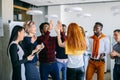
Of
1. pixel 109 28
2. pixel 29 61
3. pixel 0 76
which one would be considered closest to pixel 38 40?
pixel 29 61

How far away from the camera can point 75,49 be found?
2.97 metres

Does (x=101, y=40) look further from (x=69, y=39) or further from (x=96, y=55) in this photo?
(x=69, y=39)

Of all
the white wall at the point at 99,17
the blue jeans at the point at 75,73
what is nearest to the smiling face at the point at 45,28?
the blue jeans at the point at 75,73

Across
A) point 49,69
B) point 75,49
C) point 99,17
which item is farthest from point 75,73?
point 99,17

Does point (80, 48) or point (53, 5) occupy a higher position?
point (53, 5)

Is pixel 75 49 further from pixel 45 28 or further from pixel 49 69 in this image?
pixel 45 28

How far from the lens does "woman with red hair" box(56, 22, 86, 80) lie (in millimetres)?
2965

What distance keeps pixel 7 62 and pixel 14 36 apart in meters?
1.51

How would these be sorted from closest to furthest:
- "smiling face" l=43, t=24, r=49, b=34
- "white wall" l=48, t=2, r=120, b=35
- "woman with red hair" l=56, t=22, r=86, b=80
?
"woman with red hair" l=56, t=22, r=86, b=80, "smiling face" l=43, t=24, r=49, b=34, "white wall" l=48, t=2, r=120, b=35

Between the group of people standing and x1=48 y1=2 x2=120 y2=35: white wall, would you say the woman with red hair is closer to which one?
the group of people standing

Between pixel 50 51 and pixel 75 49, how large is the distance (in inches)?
25.3

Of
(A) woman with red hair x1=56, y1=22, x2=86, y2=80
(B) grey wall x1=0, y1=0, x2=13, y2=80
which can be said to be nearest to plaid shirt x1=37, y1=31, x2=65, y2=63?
(A) woman with red hair x1=56, y1=22, x2=86, y2=80

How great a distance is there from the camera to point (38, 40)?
3.50 m

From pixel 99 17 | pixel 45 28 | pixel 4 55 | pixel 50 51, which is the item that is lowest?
pixel 4 55
